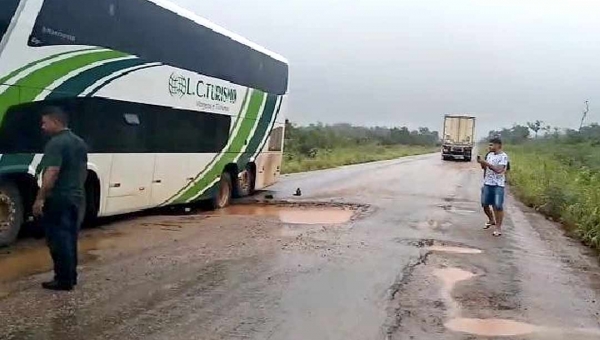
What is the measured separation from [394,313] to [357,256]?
3.21 m

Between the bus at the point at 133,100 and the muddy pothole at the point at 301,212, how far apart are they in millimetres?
618

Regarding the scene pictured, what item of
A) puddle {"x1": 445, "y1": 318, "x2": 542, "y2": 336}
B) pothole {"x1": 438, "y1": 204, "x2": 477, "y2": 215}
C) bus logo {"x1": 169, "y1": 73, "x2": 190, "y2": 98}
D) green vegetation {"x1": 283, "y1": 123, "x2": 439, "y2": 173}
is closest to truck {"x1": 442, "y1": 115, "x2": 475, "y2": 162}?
green vegetation {"x1": 283, "y1": 123, "x2": 439, "y2": 173}

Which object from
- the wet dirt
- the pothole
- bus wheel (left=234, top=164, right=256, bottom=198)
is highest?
bus wheel (left=234, top=164, right=256, bottom=198)

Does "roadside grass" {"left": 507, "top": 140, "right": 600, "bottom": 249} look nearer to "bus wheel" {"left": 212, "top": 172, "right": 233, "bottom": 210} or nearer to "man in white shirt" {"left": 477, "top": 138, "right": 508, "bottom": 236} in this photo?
"man in white shirt" {"left": 477, "top": 138, "right": 508, "bottom": 236}

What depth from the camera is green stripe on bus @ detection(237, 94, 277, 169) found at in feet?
56.4

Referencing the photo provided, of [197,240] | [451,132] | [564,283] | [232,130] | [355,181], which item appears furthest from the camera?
[451,132]

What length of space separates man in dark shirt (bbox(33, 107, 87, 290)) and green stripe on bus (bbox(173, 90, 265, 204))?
22.2 feet

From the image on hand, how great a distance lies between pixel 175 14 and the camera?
12.8 meters

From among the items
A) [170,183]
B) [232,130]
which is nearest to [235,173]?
[232,130]

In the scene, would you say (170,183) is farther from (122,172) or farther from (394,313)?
(394,313)

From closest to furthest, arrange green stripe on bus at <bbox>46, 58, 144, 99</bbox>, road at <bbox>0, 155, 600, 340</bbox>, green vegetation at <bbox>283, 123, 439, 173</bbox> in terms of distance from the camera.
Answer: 1. road at <bbox>0, 155, 600, 340</bbox>
2. green stripe on bus at <bbox>46, 58, 144, 99</bbox>
3. green vegetation at <bbox>283, 123, 439, 173</bbox>

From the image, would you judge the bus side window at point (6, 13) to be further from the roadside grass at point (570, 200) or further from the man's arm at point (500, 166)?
the roadside grass at point (570, 200)

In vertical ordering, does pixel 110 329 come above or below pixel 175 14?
below

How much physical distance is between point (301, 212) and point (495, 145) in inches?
165
